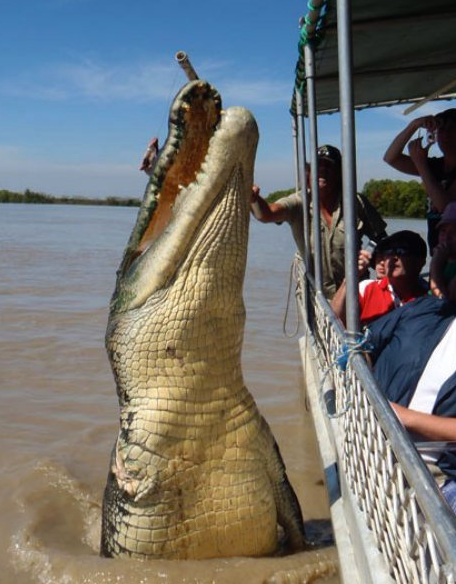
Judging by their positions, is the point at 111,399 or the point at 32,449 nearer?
the point at 32,449

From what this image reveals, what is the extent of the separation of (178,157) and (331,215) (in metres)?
2.38

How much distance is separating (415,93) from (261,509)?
3.98m

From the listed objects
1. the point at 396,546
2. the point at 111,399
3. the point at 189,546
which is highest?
the point at 396,546

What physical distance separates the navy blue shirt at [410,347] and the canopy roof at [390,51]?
1341 millimetres

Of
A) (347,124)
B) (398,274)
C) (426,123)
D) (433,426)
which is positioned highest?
(426,123)

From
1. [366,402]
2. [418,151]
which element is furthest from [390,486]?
[418,151]

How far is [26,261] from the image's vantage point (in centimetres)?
1551

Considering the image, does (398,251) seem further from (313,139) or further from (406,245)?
(313,139)

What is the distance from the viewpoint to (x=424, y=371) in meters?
2.36

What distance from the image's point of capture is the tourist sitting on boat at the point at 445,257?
288 cm

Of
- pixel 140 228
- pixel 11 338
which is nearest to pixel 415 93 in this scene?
pixel 140 228

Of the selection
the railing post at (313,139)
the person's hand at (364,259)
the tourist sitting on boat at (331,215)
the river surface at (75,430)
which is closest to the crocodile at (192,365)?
the river surface at (75,430)

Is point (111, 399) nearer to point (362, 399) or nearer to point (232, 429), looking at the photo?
point (232, 429)

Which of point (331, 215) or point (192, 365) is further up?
point (331, 215)
